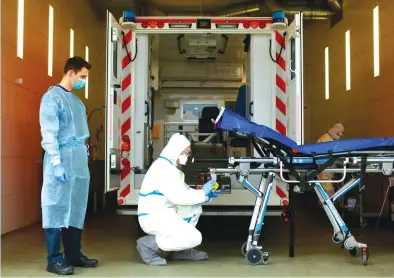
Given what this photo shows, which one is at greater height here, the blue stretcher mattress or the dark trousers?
the blue stretcher mattress

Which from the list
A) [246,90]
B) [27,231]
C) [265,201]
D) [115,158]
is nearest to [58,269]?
[115,158]

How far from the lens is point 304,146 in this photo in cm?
425

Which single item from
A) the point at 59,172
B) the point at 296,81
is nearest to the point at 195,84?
the point at 296,81

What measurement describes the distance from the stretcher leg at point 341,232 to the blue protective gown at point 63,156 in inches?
82.8

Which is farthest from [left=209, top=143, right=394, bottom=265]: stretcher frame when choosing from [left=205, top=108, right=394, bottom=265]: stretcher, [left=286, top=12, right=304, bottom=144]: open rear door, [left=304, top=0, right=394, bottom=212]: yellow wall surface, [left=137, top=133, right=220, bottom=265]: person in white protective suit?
[left=304, top=0, right=394, bottom=212]: yellow wall surface

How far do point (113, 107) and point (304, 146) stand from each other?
1.94 metres

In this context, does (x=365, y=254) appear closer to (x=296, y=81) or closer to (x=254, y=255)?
(x=254, y=255)

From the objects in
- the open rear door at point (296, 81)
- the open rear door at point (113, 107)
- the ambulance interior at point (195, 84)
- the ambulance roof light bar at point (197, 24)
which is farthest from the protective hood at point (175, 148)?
the ambulance interior at point (195, 84)

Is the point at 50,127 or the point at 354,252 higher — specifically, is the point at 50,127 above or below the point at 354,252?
Answer: above

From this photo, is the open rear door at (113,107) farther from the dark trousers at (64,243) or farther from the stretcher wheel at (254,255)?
the stretcher wheel at (254,255)

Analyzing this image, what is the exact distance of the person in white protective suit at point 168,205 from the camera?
432cm

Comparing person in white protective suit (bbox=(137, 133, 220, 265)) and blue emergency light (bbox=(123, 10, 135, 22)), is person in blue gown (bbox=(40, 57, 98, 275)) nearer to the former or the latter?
person in white protective suit (bbox=(137, 133, 220, 265))

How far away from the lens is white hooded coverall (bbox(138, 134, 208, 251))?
4.32 m

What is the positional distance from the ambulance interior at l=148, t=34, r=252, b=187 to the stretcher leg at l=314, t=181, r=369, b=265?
10.8ft
